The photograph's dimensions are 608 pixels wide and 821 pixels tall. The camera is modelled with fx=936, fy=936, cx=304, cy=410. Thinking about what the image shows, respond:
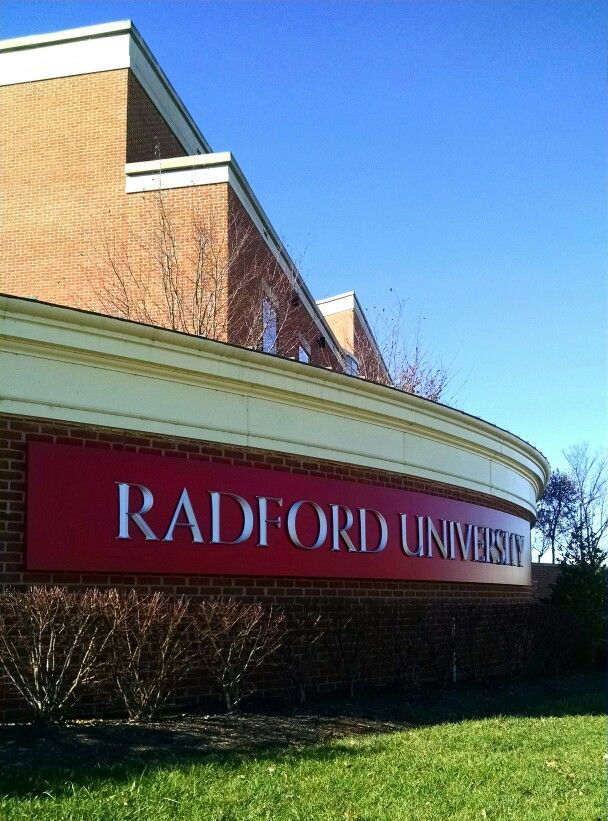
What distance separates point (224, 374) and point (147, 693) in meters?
3.14

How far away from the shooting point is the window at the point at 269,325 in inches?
782

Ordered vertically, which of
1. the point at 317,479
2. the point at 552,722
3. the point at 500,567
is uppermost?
the point at 317,479

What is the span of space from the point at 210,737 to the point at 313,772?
3.47 ft

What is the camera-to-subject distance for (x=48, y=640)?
6.86 m

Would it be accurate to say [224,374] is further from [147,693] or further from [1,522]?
[147,693]

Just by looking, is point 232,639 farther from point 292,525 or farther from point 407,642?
point 407,642

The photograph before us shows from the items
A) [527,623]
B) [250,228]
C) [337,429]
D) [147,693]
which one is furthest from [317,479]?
[250,228]

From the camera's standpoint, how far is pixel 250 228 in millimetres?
19219


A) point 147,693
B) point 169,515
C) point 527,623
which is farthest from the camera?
point 527,623

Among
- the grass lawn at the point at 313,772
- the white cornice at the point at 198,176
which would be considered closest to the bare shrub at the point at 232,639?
the grass lawn at the point at 313,772

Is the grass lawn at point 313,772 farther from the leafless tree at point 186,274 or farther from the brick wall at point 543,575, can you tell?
the brick wall at point 543,575

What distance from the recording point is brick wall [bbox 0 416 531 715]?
7.57m

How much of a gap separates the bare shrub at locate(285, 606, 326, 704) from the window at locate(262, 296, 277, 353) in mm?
11376

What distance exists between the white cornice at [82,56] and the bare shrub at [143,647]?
15067 millimetres
